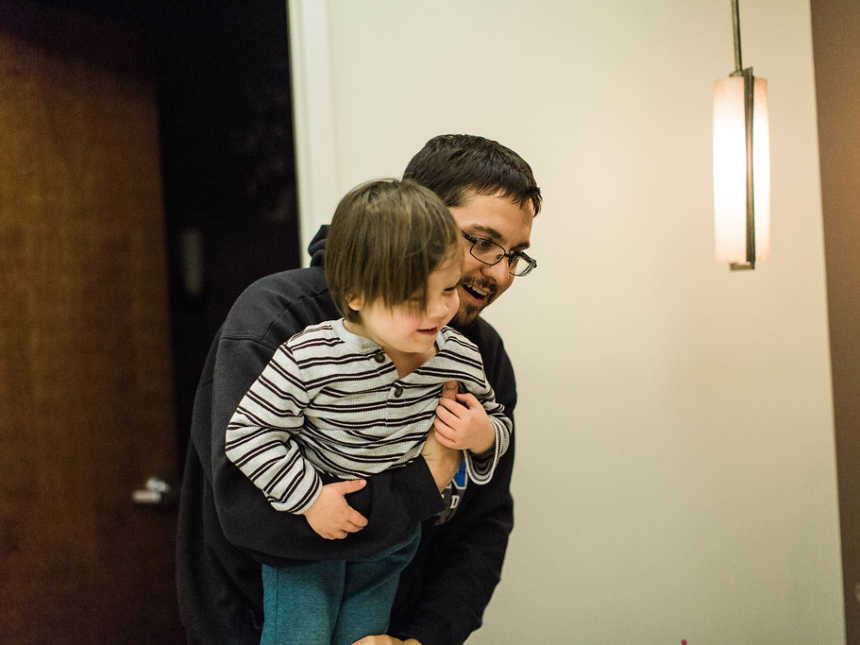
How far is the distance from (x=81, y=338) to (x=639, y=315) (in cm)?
139

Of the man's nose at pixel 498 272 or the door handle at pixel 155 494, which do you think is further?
Result: the door handle at pixel 155 494

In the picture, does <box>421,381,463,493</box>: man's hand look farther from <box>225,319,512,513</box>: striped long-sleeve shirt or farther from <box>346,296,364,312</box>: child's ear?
<box>346,296,364,312</box>: child's ear

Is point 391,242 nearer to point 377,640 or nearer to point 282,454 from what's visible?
point 282,454

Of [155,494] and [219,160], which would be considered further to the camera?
[219,160]

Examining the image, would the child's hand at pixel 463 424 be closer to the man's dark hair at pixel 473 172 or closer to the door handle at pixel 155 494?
the man's dark hair at pixel 473 172

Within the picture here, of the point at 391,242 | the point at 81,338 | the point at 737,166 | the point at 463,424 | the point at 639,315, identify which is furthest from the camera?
the point at 639,315

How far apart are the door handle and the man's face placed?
115 centimetres

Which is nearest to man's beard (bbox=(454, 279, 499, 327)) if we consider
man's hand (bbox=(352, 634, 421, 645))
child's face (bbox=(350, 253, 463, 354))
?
child's face (bbox=(350, 253, 463, 354))

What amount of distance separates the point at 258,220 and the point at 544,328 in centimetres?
122

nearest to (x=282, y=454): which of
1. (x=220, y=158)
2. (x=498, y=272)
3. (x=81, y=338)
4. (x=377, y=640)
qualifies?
(x=377, y=640)

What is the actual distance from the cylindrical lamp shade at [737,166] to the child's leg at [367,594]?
97 cm

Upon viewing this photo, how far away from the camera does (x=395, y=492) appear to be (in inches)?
36.8

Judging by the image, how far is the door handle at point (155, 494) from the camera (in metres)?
1.88

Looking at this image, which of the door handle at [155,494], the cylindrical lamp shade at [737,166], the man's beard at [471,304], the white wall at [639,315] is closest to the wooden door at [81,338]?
the door handle at [155,494]
